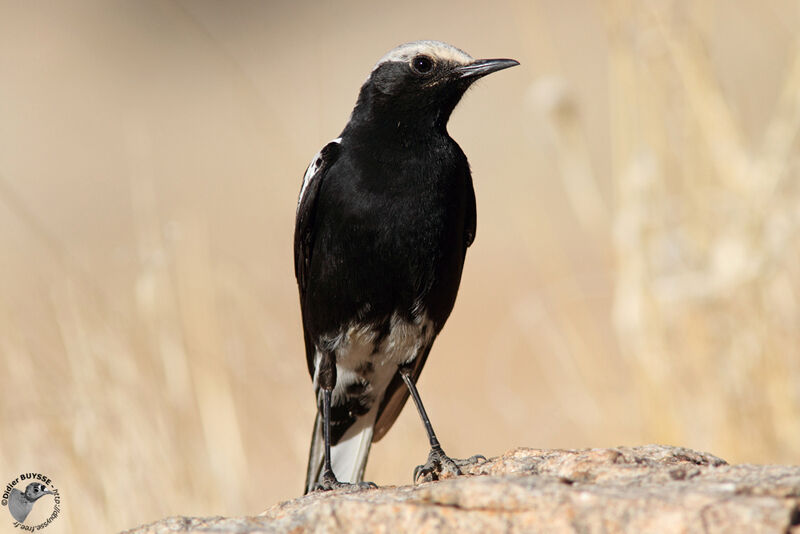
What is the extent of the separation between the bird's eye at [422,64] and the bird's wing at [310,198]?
484 mm

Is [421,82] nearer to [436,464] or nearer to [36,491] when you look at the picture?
[436,464]

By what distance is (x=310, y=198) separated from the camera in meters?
4.28

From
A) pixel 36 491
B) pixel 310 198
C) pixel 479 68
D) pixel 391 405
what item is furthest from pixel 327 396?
pixel 479 68

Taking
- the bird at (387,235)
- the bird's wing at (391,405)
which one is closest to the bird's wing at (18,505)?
the bird at (387,235)

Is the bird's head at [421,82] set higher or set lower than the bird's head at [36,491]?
higher

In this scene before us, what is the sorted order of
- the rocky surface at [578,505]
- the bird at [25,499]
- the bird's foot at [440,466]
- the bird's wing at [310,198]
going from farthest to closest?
the bird at [25,499], the bird's wing at [310,198], the bird's foot at [440,466], the rocky surface at [578,505]

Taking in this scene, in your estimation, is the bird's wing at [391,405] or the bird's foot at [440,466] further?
the bird's wing at [391,405]

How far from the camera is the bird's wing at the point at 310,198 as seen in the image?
4277mm

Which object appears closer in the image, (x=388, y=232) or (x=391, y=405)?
(x=388, y=232)

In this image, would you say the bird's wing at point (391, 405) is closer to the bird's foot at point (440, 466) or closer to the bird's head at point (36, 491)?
the bird's foot at point (440, 466)

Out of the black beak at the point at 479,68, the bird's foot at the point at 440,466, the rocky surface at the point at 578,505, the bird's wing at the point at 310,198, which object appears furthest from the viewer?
the black beak at the point at 479,68

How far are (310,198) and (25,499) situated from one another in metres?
2.01

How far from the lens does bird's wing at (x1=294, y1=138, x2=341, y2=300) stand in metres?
4.28

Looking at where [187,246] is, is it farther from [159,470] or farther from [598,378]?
[598,378]
